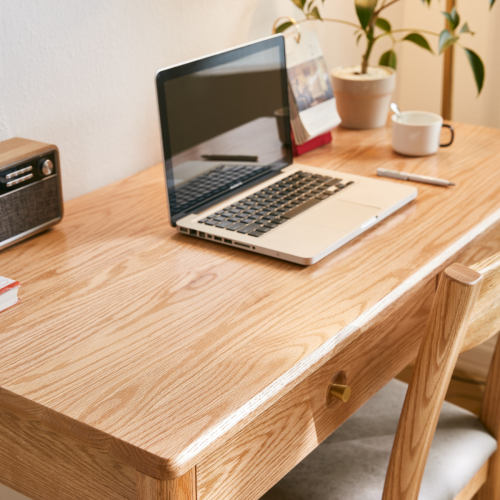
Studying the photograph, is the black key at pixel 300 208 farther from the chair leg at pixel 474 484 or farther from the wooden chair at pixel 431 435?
the chair leg at pixel 474 484

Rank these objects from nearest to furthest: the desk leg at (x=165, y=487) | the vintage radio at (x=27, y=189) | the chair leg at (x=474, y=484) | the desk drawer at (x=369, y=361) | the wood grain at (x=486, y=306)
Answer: the desk leg at (x=165, y=487), the wood grain at (x=486, y=306), the desk drawer at (x=369, y=361), the vintage radio at (x=27, y=189), the chair leg at (x=474, y=484)

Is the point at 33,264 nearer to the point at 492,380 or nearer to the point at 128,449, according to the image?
the point at 128,449

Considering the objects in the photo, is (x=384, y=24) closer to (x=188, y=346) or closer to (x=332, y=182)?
(x=332, y=182)

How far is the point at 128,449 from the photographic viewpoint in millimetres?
559

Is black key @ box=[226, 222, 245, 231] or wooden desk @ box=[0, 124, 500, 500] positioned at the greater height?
black key @ box=[226, 222, 245, 231]

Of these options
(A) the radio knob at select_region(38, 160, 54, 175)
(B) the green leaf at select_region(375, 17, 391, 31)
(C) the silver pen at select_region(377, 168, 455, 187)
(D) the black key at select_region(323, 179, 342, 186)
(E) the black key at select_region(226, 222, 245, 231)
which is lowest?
(C) the silver pen at select_region(377, 168, 455, 187)

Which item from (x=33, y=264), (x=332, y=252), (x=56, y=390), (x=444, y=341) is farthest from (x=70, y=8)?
(x=444, y=341)

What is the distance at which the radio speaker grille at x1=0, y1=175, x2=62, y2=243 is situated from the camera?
0.91m

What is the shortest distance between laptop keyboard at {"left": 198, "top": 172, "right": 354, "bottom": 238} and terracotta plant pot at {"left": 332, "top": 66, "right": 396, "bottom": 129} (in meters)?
0.38

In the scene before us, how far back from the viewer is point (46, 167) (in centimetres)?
95

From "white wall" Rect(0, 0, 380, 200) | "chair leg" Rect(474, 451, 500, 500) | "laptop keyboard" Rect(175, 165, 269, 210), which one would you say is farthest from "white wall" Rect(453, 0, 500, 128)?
"chair leg" Rect(474, 451, 500, 500)

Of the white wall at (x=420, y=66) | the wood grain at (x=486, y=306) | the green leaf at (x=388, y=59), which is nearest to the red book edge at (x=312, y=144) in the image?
the green leaf at (x=388, y=59)

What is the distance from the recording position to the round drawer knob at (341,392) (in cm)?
78

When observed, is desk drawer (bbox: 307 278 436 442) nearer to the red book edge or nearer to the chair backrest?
the chair backrest
